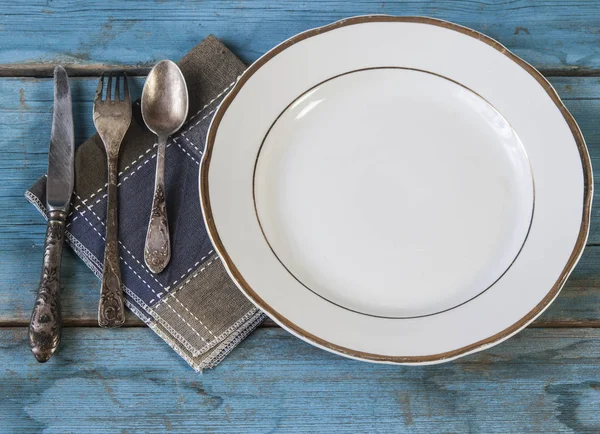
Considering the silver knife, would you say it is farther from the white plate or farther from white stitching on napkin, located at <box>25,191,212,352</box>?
the white plate

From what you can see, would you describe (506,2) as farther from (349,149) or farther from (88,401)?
(88,401)

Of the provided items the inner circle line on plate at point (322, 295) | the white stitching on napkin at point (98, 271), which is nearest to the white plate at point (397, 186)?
the inner circle line on plate at point (322, 295)

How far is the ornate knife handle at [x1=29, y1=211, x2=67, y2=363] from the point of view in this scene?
22.9 inches

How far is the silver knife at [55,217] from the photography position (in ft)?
1.92

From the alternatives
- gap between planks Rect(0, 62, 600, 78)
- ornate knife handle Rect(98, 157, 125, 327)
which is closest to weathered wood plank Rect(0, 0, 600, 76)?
gap between planks Rect(0, 62, 600, 78)

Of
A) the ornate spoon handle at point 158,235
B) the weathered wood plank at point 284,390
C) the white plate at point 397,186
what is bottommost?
the weathered wood plank at point 284,390

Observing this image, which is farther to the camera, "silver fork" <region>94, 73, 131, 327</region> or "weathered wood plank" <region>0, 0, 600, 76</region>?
"weathered wood plank" <region>0, 0, 600, 76</region>

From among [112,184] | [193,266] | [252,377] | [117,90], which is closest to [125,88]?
[117,90]

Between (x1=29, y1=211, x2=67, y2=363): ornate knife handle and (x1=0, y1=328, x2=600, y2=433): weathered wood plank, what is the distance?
0.02 m

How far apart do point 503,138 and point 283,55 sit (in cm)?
25

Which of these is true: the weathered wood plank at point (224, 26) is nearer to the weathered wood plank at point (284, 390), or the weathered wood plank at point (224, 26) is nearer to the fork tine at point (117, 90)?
the fork tine at point (117, 90)

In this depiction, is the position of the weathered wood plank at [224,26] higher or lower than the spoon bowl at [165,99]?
higher

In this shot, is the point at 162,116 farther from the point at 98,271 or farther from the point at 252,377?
the point at 252,377

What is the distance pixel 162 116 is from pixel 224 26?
15 centimetres
